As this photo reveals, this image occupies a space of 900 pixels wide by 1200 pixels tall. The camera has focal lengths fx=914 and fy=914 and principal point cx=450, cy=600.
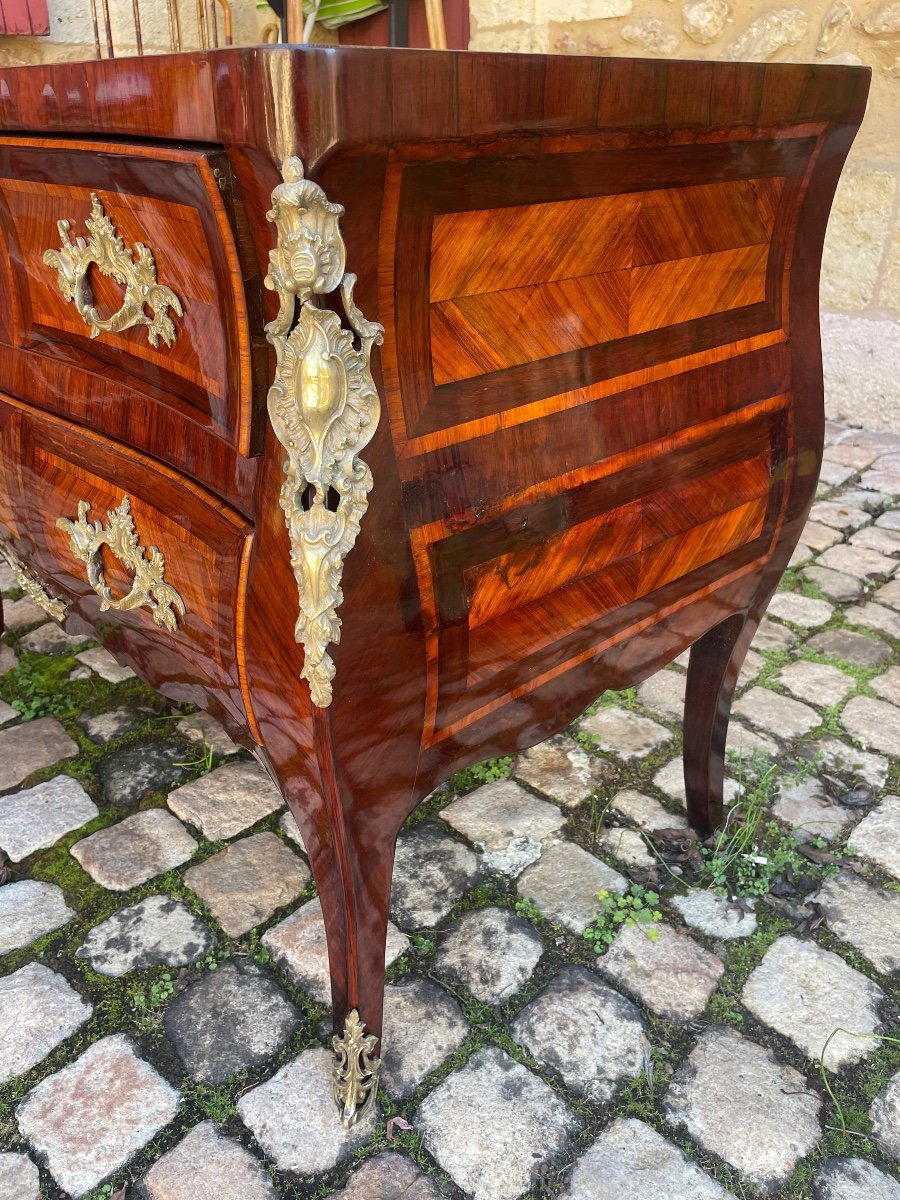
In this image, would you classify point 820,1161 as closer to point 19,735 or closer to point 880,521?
point 19,735

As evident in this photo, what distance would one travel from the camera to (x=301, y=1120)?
129 cm

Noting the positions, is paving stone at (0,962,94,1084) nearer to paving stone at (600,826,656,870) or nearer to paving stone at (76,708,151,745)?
paving stone at (76,708,151,745)

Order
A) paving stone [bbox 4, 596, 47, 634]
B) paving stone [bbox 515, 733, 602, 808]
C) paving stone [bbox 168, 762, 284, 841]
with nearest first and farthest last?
1. paving stone [bbox 168, 762, 284, 841]
2. paving stone [bbox 515, 733, 602, 808]
3. paving stone [bbox 4, 596, 47, 634]

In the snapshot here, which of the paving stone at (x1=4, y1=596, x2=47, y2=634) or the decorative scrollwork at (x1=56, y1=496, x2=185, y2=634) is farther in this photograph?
the paving stone at (x1=4, y1=596, x2=47, y2=634)

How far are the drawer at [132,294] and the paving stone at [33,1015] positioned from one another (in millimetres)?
918

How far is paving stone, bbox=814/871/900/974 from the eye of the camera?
157 centimetres

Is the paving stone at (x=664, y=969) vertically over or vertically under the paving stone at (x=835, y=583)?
over

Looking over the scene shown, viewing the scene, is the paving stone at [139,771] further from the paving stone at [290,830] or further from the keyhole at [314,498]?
the keyhole at [314,498]

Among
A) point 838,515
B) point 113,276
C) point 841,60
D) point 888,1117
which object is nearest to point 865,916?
point 888,1117

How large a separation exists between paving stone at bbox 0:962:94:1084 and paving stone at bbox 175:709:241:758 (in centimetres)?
64

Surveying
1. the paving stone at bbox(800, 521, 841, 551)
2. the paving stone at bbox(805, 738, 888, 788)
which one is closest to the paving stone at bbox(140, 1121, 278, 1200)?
the paving stone at bbox(805, 738, 888, 788)

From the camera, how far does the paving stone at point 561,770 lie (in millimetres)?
1969

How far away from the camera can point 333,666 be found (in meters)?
0.90

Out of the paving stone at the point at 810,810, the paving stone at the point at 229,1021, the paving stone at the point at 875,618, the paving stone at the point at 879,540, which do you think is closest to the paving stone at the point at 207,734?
the paving stone at the point at 229,1021
